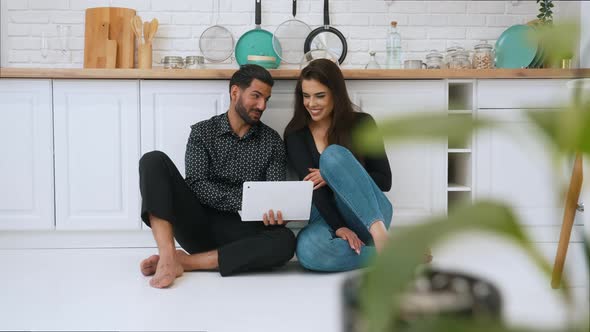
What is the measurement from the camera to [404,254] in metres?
0.35

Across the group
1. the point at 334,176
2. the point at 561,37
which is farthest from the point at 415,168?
the point at 561,37

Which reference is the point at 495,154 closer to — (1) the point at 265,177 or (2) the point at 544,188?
(2) the point at 544,188

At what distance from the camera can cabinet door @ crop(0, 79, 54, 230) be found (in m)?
3.34

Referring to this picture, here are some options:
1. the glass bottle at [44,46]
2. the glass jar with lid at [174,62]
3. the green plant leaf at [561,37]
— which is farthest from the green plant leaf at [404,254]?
the glass bottle at [44,46]

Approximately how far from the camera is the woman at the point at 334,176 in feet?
8.61

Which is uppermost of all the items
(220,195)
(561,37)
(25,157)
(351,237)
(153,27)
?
(153,27)

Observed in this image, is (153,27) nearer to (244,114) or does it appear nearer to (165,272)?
(244,114)

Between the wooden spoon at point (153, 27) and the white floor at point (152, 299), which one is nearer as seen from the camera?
the white floor at point (152, 299)

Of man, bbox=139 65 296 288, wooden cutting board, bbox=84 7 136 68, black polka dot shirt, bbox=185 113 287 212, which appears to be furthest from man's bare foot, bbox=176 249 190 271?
wooden cutting board, bbox=84 7 136 68

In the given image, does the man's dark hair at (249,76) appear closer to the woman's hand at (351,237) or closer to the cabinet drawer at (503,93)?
the woman's hand at (351,237)

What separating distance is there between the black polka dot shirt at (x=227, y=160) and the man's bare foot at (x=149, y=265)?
1.14 ft

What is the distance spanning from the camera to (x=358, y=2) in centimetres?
402

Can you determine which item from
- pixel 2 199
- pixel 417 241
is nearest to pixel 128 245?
pixel 2 199

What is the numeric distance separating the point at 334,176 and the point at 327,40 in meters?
1.49
